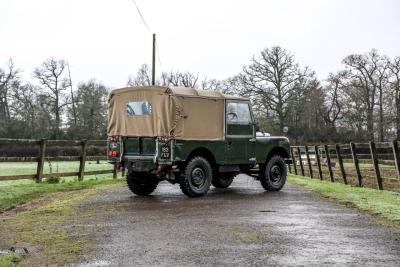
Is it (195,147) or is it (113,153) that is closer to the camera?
(195,147)

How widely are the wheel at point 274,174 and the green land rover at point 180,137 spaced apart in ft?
0.32

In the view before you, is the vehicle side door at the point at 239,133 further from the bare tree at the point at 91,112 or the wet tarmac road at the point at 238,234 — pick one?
the bare tree at the point at 91,112

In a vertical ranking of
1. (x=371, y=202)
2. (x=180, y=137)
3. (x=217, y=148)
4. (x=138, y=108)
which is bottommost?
(x=371, y=202)

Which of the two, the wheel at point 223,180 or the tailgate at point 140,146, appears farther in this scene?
the wheel at point 223,180

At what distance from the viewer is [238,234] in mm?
7301

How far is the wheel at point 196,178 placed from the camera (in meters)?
A: 12.4

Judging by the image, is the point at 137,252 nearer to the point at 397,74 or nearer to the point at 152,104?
the point at 152,104

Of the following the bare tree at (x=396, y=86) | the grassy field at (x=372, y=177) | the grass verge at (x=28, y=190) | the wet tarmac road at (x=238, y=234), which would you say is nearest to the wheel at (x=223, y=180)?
the wet tarmac road at (x=238, y=234)

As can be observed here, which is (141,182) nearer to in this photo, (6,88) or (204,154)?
(204,154)

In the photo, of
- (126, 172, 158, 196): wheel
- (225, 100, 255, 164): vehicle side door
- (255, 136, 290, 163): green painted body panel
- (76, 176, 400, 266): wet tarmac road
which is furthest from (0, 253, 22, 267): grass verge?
(255, 136, 290, 163): green painted body panel

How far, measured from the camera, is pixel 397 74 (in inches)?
2479

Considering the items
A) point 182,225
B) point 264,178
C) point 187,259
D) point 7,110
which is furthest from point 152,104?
point 7,110

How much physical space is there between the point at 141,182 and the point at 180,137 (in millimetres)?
1783

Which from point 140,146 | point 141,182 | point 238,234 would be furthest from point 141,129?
point 238,234
